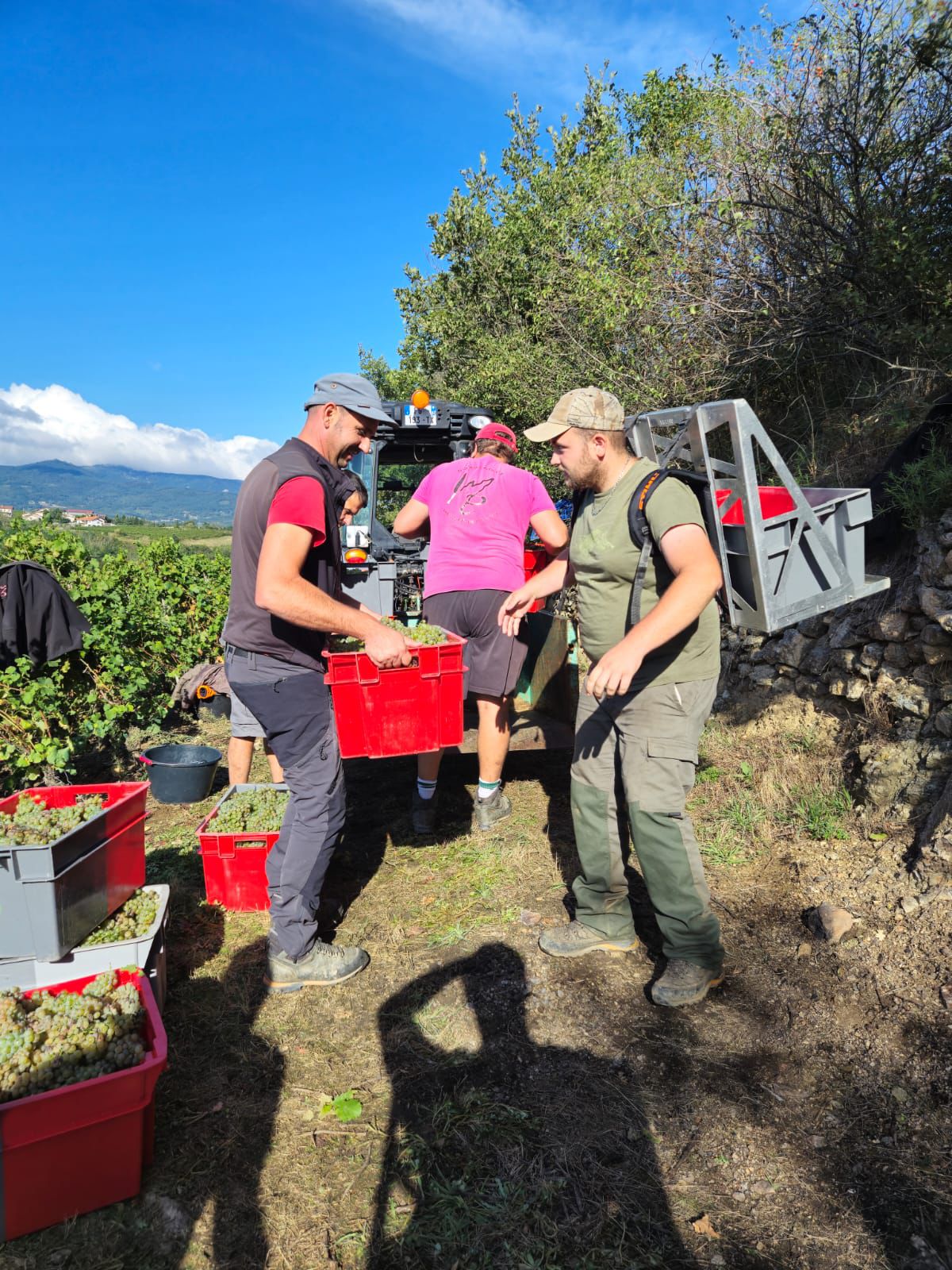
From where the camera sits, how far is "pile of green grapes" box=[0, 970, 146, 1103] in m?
2.07

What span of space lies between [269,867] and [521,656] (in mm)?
1774

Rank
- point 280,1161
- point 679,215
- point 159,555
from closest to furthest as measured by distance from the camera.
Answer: point 280,1161 < point 679,215 < point 159,555

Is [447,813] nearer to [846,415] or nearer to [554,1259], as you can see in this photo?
[554,1259]

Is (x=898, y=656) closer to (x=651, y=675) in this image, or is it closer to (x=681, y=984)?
(x=651, y=675)

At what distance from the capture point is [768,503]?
345cm

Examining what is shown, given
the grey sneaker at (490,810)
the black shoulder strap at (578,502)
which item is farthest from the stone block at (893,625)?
the grey sneaker at (490,810)

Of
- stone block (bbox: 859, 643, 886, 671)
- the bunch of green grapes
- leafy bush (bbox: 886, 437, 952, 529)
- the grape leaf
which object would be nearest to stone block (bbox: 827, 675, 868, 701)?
stone block (bbox: 859, 643, 886, 671)

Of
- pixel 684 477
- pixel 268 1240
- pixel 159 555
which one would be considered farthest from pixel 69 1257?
pixel 159 555

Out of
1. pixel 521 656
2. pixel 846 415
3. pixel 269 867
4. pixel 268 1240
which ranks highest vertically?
pixel 846 415

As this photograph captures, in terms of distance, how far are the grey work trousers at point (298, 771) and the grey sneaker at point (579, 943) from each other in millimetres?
1016

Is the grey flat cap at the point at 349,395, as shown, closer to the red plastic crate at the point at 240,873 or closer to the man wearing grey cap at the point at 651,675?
the man wearing grey cap at the point at 651,675

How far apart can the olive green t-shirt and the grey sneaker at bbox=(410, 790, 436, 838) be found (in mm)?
1924

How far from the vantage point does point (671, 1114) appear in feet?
7.82

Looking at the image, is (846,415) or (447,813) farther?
(846,415)
